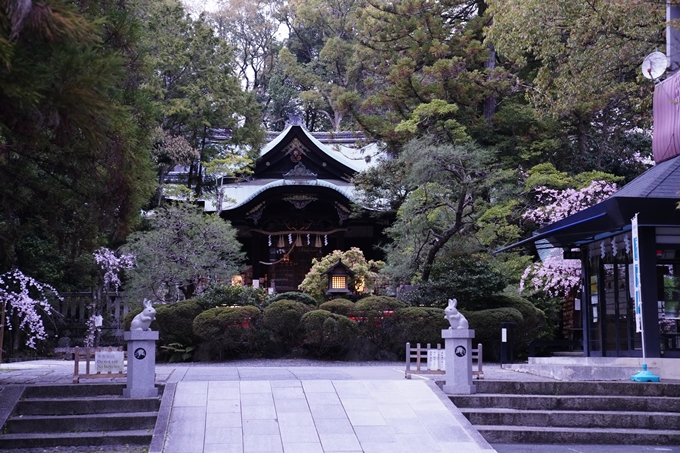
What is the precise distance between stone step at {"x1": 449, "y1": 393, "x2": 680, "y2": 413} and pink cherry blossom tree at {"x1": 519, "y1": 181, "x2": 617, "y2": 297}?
29.5 feet

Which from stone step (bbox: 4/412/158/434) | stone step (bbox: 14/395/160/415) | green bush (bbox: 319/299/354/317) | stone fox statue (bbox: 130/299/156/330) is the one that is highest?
green bush (bbox: 319/299/354/317)

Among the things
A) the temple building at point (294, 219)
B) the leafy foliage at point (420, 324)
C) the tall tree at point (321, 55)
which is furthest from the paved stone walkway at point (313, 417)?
the tall tree at point (321, 55)

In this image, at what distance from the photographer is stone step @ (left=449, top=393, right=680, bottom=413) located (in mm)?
10266

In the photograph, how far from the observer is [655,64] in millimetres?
14430

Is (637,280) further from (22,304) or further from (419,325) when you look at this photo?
(22,304)

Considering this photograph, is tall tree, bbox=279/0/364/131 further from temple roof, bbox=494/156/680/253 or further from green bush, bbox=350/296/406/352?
temple roof, bbox=494/156/680/253

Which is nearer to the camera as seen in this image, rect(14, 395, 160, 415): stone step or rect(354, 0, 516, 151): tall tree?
rect(14, 395, 160, 415): stone step

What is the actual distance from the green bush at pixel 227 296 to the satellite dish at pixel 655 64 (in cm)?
1025

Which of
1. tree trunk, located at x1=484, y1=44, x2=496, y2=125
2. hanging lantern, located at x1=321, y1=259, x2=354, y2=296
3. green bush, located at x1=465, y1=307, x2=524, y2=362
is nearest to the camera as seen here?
green bush, located at x1=465, y1=307, x2=524, y2=362

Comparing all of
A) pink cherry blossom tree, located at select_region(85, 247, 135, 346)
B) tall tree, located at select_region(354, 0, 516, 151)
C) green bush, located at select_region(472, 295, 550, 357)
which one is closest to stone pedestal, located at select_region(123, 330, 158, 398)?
green bush, located at select_region(472, 295, 550, 357)

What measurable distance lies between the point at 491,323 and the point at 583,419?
7.25m

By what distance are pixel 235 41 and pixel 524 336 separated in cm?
2944

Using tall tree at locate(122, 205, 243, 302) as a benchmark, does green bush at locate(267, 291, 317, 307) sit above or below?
below

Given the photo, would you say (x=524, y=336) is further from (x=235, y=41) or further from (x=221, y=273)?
(x=235, y=41)
